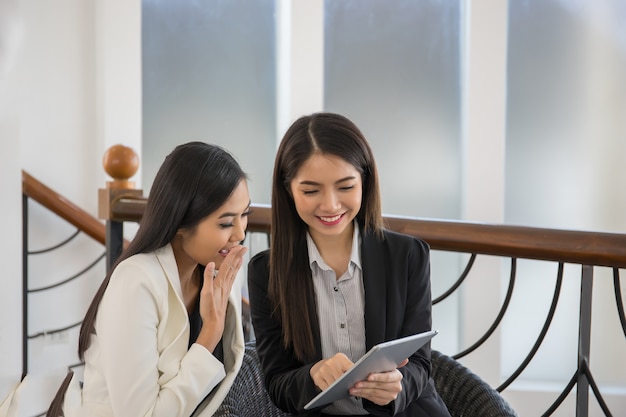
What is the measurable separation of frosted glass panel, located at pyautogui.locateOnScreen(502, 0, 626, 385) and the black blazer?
6.42ft

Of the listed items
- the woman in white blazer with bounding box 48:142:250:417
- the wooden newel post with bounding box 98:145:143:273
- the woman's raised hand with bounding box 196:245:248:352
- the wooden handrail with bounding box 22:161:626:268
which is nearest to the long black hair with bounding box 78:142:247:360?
the woman in white blazer with bounding box 48:142:250:417

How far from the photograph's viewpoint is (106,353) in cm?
142

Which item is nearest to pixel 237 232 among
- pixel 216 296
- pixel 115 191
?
pixel 216 296

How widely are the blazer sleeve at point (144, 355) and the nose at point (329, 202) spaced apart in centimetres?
37

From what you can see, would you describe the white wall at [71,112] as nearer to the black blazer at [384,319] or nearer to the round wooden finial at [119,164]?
the round wooden finial at [119,164]

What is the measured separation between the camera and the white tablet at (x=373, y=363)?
126 centimetres

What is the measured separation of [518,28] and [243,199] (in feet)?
7.70

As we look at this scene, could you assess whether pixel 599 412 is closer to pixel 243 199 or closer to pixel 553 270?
pixel 553 270

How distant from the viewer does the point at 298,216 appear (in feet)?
5.64

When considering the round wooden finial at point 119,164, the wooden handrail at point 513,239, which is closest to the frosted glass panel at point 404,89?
the round wooden finial at point 119,164

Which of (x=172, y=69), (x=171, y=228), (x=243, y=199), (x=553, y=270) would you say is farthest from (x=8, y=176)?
(x=553, y=270)

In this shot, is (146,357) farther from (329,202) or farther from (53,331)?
(53,331)

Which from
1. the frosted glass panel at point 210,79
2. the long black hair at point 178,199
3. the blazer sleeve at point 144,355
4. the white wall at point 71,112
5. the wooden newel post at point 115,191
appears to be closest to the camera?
the blazer sleeve at point 144,355

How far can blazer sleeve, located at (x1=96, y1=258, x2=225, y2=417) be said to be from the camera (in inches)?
55.3
